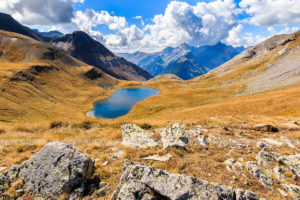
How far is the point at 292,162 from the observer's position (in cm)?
919

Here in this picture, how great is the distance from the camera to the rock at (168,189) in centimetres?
574

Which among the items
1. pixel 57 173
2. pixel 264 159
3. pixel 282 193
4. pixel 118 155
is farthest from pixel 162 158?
pixel 264 159

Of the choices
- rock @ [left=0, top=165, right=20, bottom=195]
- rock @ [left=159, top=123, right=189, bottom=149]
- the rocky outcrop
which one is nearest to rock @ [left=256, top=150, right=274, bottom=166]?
rock @ [left=159, top=123, right=189, bottom=149]

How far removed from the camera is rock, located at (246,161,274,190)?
810 centimetres

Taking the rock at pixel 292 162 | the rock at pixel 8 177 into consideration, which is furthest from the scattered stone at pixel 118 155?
the rock at pixel 292 162

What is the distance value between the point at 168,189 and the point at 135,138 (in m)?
7.96

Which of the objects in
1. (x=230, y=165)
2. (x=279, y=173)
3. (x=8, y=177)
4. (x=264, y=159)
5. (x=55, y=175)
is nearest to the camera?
(x=55, y=175)

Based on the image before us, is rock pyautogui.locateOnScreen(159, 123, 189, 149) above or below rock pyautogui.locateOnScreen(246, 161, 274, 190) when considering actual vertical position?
above

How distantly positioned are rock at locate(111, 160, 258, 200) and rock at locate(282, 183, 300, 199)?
9.59 feet

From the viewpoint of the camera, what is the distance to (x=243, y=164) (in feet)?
32.5

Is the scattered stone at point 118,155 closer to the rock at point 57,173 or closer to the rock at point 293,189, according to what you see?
the rock at point 57,173

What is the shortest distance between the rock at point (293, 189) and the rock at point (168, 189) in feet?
9.59

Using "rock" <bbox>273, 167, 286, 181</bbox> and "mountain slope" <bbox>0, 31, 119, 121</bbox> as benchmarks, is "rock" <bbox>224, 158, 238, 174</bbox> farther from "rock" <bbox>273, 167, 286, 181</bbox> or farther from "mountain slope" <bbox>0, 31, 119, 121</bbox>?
"mountain slope" <bbox>0, 31, 119, 121</bbox>

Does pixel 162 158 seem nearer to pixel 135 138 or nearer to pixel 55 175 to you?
pixel 135 138
